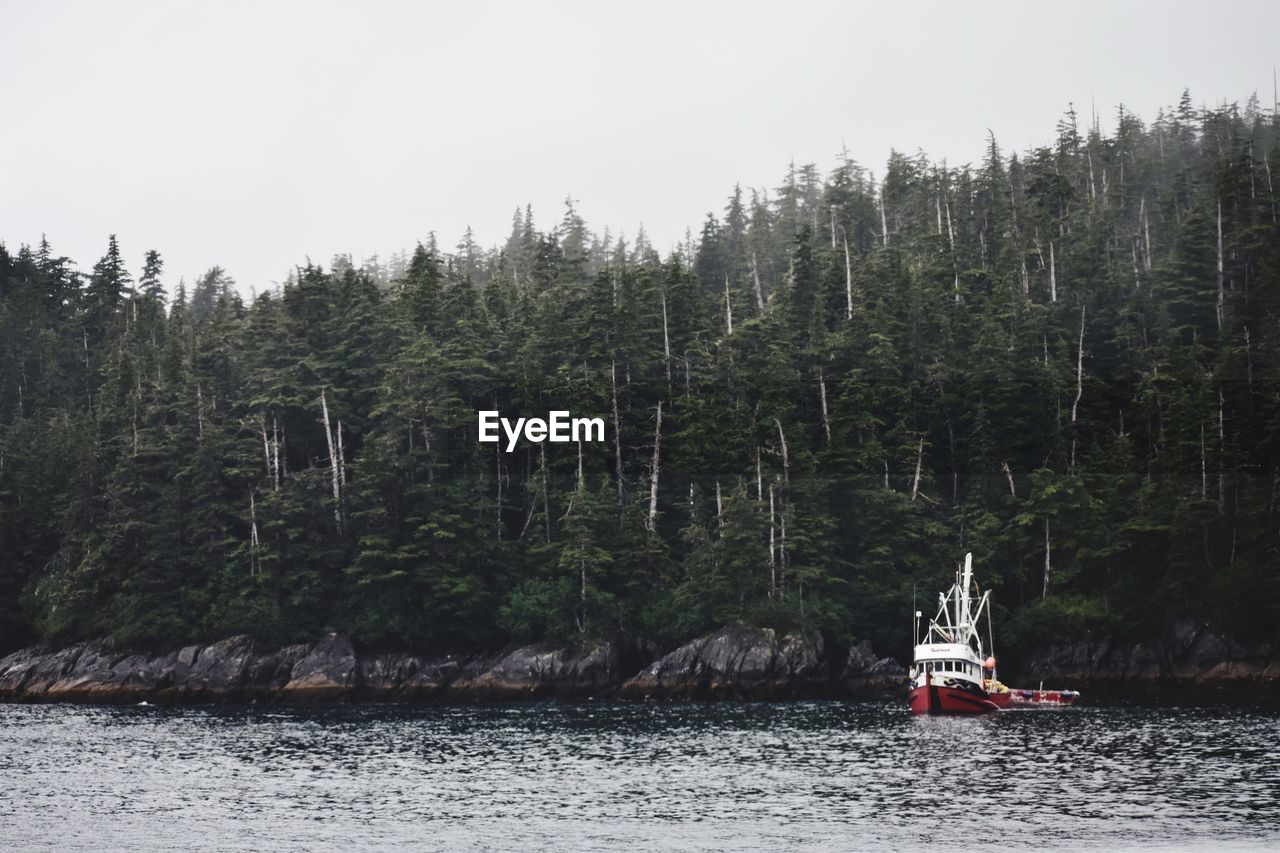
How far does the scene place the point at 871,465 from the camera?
104812 millimetres

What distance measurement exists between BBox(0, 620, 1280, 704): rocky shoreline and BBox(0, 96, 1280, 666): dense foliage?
1853 mm

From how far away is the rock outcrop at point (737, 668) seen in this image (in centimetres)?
9006

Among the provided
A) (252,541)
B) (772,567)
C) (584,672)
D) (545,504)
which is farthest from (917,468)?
(252,541)

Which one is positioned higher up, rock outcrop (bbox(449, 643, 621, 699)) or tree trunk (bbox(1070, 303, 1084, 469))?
tree trunk (bbox(1070, 303, 1084, 469))

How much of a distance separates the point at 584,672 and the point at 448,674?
36.2 feet

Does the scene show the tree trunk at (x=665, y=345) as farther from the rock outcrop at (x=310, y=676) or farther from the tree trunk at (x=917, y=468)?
the rock outcrop at (x=310, y=676)

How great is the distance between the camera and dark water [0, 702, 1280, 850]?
41.8m

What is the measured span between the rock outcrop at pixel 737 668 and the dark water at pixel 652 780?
9.92 meters

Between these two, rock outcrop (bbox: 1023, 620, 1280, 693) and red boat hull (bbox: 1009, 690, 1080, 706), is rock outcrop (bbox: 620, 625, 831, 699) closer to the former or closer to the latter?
red boat hull (bbox: 1009, 690, 1080, 706)

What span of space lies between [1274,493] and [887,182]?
90.7 m

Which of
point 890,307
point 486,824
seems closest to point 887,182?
point 890,307

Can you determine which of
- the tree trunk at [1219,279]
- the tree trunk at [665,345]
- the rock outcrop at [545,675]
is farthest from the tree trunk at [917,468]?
the tree trunk at [1219,279]

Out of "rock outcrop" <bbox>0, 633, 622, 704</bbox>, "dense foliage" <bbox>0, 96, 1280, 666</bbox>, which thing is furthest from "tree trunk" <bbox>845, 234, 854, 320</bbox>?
"rock outcrop" <bbox>0, 633, 622, 704</bbox>

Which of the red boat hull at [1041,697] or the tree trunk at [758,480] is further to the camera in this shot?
the tree trunk at [758,480]
